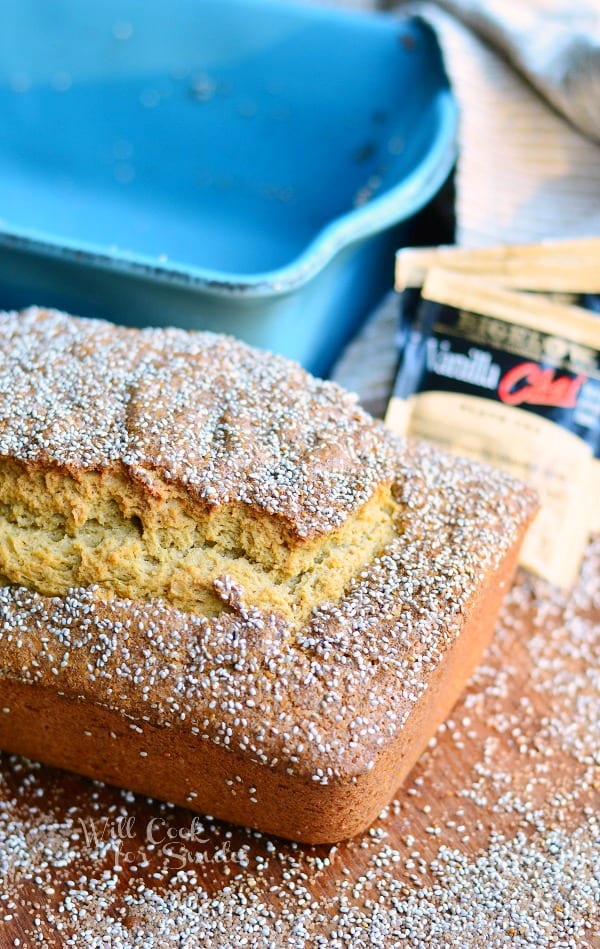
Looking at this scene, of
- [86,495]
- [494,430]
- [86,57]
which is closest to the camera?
[86,495]

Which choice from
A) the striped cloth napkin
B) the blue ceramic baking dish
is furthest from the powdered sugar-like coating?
the blue ceramic baking dish

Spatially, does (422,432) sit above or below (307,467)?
below

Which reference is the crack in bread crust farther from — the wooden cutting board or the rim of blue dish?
the rim of blue dish

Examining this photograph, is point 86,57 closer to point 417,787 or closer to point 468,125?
point 468,125

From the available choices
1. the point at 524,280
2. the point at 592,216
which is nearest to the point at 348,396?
the point at 524,280

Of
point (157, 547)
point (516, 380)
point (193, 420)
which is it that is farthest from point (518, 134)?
point (157, 547)
